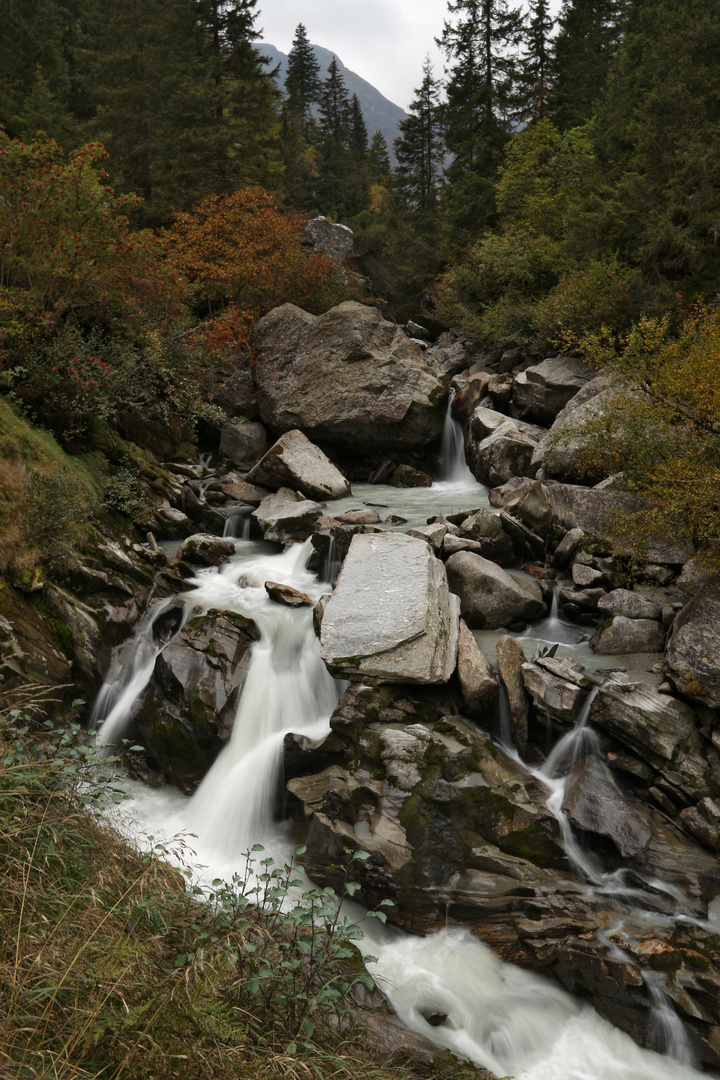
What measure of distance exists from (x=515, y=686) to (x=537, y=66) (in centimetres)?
3741

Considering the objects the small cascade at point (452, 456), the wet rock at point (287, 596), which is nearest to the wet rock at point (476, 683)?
the wet rock at point (287, 596)

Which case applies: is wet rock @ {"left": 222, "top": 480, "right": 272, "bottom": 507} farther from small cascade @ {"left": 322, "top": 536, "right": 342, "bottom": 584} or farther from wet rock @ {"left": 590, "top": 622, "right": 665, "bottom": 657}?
wet rock @ {"left": 590, "top": 622, "right": 665, "bottom": 657}

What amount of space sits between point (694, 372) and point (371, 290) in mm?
28045

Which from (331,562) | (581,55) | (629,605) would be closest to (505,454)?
(331,562)

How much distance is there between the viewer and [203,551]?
38.2ft

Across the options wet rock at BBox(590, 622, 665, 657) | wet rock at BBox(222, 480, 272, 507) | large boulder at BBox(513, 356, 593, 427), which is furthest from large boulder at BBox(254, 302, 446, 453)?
wet rock at BBox(590, 622, 665, 657)

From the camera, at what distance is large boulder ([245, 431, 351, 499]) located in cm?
1457

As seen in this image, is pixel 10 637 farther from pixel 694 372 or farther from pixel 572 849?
pixel 694 372

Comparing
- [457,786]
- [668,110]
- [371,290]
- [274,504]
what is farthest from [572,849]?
[371,290]

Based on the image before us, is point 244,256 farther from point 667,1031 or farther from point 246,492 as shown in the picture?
point 667,1031

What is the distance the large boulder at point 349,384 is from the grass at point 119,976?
1393 centimetres

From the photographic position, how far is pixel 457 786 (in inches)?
261

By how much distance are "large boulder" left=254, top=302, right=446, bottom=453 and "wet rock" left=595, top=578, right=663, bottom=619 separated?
30.6 ft

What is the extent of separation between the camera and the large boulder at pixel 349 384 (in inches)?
675
